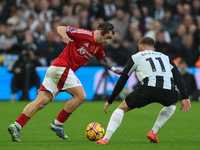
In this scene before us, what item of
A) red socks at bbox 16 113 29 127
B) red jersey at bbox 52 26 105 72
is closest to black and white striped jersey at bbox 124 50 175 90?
red jersey at bbox 52 26 105 72

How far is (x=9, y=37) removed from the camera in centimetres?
1709

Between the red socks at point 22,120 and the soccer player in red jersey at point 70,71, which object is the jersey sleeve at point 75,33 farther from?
the red socks at point 22,120

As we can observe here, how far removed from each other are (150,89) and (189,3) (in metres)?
13.6

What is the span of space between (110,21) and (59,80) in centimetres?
1080

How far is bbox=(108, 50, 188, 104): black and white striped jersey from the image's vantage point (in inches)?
279

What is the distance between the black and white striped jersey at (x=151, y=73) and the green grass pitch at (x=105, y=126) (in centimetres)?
80

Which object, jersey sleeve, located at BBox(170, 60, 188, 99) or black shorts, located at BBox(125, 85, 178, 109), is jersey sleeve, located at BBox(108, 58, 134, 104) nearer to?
black shorts, located at BBox(125, 85, 178, 109)

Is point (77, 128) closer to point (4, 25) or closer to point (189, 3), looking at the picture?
point (4, 25)

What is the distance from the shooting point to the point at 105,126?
9.90 m

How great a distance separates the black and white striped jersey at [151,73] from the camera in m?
7.09

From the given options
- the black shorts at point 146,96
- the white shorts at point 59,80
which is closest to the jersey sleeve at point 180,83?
the black shorts at point 146,96

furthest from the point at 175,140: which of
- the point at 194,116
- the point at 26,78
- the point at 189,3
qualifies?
the point at 189,3

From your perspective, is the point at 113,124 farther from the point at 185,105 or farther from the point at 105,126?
the point at 105,126

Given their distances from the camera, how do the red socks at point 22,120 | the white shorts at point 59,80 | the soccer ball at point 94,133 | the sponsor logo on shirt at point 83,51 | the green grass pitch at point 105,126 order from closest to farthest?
the green grass pitch at point 105,126, the red socks at point 22,120, the soccer ball at point 94,133, the white shorts at point 59,80, the sponsor logo on shirt at point 83,51
